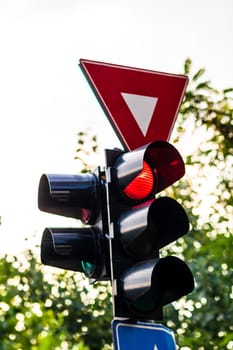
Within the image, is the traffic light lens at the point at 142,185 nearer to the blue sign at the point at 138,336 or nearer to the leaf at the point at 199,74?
the blue sign at the point at 138,336

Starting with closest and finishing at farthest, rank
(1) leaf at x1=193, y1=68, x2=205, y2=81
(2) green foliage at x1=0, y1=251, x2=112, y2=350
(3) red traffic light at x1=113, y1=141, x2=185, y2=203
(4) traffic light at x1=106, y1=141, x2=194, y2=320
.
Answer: (4) traffic light at x1=106, y1=141, x2=194, y2=320 → (3) red traffic light at x1=113, y1=141, x2=185, y2=203 → (1) leaf at x1=193, y1=68, x2=205, y2=81 → (2) green foliage at x1=0, y1=251, x2=112, y2=350

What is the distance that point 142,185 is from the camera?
390 centimetres

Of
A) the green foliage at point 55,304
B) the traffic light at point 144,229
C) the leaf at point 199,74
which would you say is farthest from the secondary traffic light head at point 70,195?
the green foliage at point 55,304

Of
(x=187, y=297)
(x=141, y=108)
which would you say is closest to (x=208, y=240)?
(x=187, y=297)

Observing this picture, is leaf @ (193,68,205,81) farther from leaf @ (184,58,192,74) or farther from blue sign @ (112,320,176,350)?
blue sign @ (112,320,176,350)

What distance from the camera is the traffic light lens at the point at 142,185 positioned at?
3.87m

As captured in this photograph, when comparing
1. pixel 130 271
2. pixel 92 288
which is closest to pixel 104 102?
pixel 130 271

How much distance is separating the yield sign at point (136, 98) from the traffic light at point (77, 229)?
0.39 m

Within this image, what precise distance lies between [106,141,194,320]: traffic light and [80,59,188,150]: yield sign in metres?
0.33

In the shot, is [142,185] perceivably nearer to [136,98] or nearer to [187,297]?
[136,98]

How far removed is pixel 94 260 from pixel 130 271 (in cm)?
24

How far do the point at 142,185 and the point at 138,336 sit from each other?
70cm

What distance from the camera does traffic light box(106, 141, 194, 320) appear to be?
3670mm

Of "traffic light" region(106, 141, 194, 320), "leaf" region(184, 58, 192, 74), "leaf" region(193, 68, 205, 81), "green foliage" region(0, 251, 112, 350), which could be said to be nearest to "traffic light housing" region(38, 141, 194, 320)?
"traffic light" region(106, 141, 194, 320)
